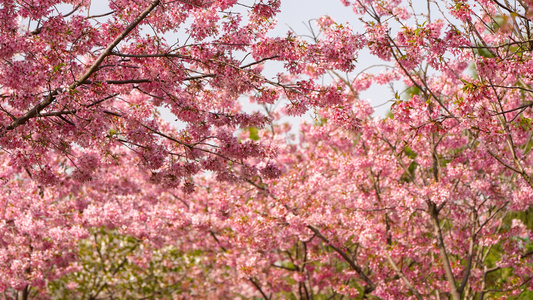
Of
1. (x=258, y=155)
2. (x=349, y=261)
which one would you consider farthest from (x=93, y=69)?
(x=349, y=261)

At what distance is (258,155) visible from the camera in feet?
22.7

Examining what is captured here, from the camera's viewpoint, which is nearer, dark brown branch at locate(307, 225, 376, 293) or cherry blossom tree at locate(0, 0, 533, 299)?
cherry blossom tree at locate(0, 0, 533, 299)

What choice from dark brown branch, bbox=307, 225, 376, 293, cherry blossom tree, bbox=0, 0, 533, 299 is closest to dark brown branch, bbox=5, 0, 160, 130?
cherry blossom tree, bbox=0, 0, 533, 299

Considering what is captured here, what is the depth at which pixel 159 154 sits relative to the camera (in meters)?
6.72

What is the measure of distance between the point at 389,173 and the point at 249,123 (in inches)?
201

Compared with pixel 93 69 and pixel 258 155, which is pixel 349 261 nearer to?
pixel 258 155

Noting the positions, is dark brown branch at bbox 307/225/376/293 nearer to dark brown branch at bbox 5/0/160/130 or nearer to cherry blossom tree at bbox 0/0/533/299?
cherry blossom tree at bbox 0/0/533/299

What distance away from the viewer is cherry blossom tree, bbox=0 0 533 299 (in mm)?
5824

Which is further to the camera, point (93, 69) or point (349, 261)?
point (349, 261)

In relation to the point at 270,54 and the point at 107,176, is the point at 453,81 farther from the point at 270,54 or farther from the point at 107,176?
the point at 107,176

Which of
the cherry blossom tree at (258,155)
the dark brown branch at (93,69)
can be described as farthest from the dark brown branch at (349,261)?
the dark brown branch at (93,69)

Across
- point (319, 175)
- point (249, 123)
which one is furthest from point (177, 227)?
point (249, 123)

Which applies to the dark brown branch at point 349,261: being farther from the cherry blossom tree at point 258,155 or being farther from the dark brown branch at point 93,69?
the dark brown branch at point 93,69

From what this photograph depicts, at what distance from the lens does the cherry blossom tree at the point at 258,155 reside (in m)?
5.82
